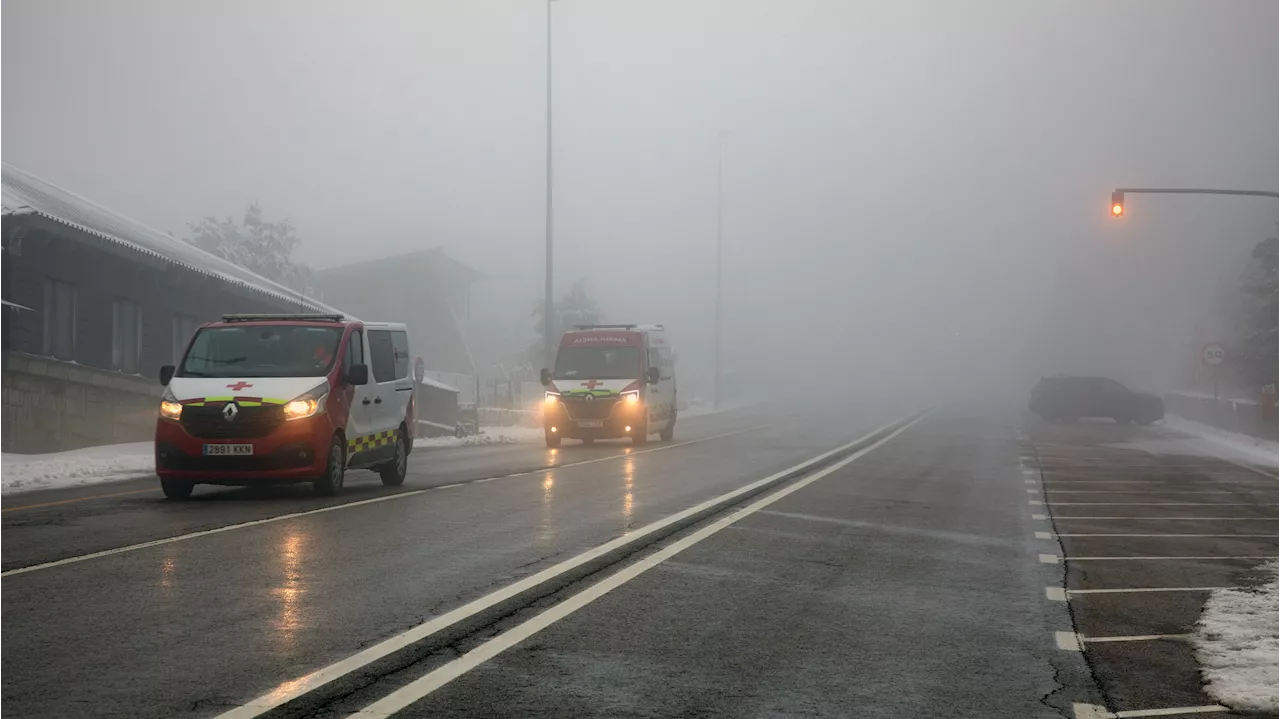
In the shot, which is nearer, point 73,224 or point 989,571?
point 989,571

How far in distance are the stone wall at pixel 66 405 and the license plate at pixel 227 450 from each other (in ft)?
41.4

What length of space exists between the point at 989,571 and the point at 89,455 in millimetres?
16421

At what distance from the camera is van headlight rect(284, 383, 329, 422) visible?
14.0 m

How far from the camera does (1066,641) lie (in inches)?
278

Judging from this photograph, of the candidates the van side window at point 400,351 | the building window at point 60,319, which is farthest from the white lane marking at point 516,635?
the building window at point 60,319

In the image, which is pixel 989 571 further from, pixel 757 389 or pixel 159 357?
pixel 757 389

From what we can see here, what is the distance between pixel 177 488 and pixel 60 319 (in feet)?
54.6

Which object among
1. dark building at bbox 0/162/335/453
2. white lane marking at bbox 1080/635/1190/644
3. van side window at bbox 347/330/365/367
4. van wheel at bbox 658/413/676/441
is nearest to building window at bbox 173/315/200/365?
dark building at bbox 0/162/335/453

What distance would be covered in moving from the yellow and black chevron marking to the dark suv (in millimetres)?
33978

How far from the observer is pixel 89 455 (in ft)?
70.1

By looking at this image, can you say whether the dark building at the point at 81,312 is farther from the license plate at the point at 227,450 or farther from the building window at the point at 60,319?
the license plate at the point at 227,450

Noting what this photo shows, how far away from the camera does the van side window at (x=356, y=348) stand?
15312 mm

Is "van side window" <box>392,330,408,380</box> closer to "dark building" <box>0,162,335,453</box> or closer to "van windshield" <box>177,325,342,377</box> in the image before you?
"van windshield" <box>177,325,342,377</box>

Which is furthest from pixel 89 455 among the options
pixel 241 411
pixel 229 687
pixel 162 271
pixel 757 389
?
pixel 757 389
